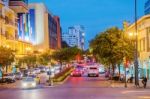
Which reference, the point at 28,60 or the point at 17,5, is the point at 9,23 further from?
the point at 17,5

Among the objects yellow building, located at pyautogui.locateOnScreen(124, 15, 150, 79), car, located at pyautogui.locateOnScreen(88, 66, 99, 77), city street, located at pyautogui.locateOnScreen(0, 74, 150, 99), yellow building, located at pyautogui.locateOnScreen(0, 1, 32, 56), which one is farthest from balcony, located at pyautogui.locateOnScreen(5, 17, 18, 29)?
city street, located at pyautogui.locateOnScreen(0, 74, 150, 99)

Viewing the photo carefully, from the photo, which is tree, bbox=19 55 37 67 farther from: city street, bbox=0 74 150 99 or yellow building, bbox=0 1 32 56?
city street, bbox=0 74 150 99

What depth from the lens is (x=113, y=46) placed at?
262 ft

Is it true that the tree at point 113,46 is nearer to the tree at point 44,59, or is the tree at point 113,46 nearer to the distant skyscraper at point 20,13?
the distant skyscraper at point 20,13

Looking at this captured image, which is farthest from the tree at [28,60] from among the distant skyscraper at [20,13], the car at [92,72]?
the car at [92,72]

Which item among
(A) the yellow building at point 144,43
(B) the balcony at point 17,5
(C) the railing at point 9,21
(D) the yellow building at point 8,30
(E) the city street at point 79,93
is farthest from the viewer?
(B) the balcony at point 17,5

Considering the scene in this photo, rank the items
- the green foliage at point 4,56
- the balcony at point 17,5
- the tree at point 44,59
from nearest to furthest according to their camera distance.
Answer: the green foliage at point 4,56 → the balcony at point 17,5 → the tree at point 44,59

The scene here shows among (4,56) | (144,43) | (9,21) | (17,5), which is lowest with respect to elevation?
(4,56)

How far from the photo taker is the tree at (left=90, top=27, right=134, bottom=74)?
75956 mm

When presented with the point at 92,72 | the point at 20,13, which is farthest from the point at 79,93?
the point at 20,13

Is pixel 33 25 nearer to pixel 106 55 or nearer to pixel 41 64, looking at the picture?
pixel 41 64

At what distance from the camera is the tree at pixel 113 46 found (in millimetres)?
75956

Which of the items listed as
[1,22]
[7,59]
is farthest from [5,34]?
[7,59]

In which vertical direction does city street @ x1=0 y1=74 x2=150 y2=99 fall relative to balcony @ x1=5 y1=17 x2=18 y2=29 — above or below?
below
